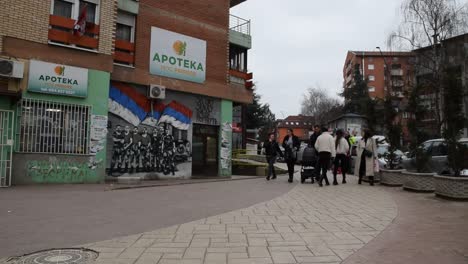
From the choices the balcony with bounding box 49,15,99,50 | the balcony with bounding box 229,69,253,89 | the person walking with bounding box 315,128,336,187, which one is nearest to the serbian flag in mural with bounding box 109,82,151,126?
the balcony with bounding box 49,15,99,50

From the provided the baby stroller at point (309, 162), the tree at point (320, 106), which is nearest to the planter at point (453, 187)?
the baby stroller at point (309, 162)

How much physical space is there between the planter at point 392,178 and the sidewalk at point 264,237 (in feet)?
13.3

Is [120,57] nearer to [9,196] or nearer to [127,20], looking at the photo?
[127,20]

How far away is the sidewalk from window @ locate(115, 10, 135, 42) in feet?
34.2

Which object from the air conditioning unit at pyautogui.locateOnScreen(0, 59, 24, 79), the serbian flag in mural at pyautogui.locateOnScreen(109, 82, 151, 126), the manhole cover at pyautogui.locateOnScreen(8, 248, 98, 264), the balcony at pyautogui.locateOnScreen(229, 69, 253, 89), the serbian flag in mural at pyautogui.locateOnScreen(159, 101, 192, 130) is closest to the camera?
the manhole cover at pyautogui.locateOnScreen(8, 248, 98, 264)

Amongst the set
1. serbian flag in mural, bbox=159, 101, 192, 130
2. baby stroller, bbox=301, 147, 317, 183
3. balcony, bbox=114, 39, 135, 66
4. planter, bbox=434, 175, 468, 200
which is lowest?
planter, bbox=434, 175, 468, 200

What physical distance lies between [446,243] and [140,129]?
12.7 metres

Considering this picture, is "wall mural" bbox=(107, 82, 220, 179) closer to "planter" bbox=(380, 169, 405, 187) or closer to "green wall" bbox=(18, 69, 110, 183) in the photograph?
"green wall" bbox=(18, 69, 110, 183)

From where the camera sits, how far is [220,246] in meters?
5.40

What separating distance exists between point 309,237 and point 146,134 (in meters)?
11.5

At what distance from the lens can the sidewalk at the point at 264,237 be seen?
4.90m

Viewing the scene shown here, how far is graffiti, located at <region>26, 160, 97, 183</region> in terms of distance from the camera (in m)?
12.6

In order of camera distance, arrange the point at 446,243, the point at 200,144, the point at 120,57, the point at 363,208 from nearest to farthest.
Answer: the point at 446,243, the point at 363,208, the point at 120,57, the point at 200,144

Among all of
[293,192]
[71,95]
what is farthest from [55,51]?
[293,192]
